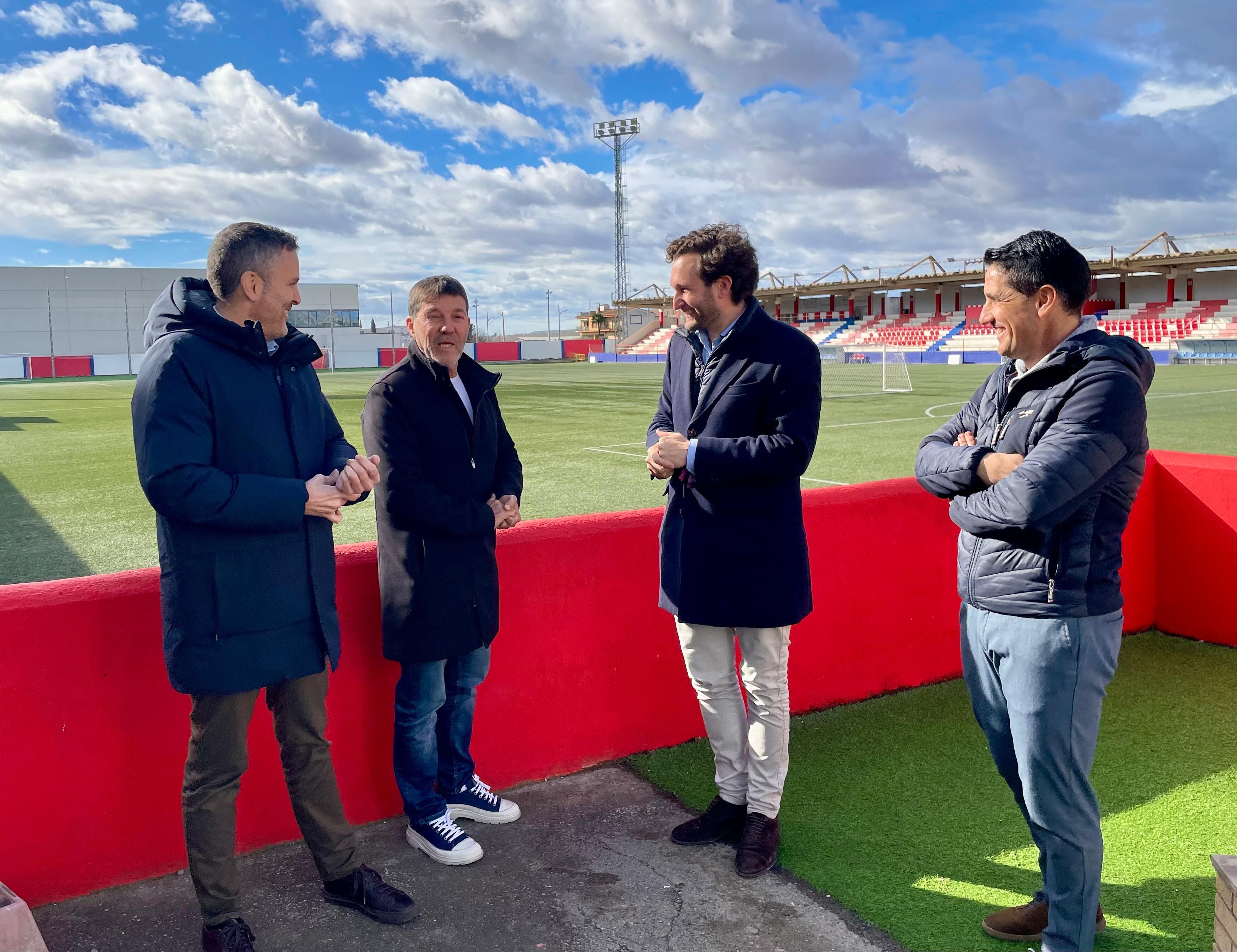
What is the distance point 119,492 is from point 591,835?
30.2 feet

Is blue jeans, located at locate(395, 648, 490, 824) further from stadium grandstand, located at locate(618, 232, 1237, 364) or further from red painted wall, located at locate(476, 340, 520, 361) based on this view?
red painted wall, located at locate(476, 340, 520, 361)

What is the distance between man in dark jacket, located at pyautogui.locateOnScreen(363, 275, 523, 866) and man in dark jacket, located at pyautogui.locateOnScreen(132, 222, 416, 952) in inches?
11.1

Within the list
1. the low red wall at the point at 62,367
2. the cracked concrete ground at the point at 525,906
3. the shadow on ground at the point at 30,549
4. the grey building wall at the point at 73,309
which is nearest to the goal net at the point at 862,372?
the cracked concrete ground at the point at 525,906

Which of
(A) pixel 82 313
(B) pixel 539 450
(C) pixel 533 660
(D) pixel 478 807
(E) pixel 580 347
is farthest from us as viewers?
(E) pixel 580 347

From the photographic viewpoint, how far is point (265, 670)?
2.33 meters

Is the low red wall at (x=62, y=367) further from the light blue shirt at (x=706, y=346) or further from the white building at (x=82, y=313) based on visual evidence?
the light blue shirt at (x=706, y=346)

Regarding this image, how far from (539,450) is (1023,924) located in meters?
12.0

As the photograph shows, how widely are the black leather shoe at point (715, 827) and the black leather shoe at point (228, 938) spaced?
127 centimetres

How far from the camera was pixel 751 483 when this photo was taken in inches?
109

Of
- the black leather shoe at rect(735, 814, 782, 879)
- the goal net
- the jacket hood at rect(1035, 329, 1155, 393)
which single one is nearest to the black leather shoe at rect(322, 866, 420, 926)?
the black leather shoe at rect(735, 814, 782, 879)

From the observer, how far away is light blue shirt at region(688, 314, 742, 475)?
107 inches

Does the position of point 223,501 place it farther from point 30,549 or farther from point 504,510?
point 30,549

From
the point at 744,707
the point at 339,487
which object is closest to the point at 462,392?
the point at 339,487

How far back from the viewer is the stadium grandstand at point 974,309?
45938mm
